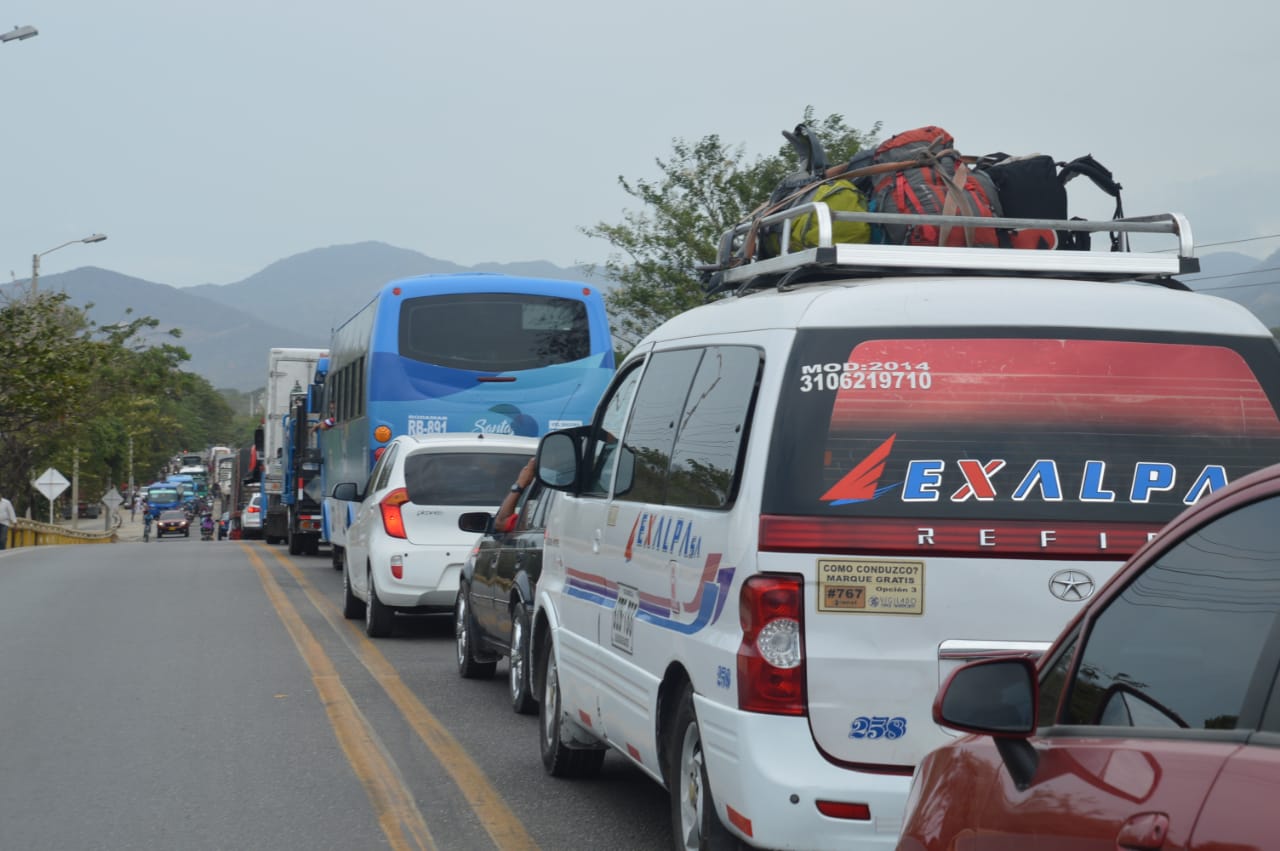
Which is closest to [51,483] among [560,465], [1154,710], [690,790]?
[560,465]

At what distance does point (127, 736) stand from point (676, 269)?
68.1ft

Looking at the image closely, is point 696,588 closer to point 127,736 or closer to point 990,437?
point 990,437

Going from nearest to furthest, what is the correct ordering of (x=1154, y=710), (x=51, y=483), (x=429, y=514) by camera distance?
(x=1154, y=710) < (x=429, y=514) < (x=51, y=483)

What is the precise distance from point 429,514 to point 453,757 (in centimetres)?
586

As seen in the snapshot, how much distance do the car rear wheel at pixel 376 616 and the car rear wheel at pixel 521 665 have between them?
4200 mm

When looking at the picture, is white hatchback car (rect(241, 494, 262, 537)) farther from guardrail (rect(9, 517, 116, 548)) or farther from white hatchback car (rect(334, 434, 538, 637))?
white hatchback car (rect(334, 434, 538, 637))

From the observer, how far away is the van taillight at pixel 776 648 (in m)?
4.87

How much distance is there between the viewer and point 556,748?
807cm

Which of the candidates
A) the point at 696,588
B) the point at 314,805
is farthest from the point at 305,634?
the point at 696,588

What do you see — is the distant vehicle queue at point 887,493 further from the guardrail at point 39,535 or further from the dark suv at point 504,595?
the guardrail at point 39,535

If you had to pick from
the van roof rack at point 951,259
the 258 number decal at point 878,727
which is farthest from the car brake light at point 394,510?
the 258 number decal at point 878,727

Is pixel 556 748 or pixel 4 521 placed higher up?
pixel 4 521

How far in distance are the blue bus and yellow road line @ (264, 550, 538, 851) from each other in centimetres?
572

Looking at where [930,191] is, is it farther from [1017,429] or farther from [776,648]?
[776,648]
